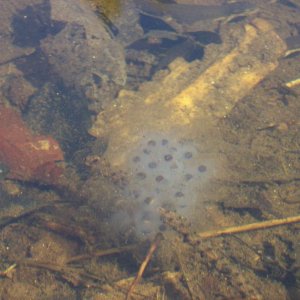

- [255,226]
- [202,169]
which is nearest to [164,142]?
[202,169]

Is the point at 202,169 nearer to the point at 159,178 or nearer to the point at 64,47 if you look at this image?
the point at 159,178

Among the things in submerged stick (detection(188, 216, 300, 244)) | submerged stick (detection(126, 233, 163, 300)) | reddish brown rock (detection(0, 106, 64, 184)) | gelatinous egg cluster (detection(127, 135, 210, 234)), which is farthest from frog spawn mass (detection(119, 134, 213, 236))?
reddish brown rock (detection(0, 106, 64, 184))

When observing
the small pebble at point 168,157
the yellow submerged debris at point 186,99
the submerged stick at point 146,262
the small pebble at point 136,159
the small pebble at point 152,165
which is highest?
the yellow submerged debris at point 186,99

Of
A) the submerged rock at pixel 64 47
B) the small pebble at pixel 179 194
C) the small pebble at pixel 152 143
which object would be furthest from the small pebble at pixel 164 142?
the submerged rock at pixel 64 47

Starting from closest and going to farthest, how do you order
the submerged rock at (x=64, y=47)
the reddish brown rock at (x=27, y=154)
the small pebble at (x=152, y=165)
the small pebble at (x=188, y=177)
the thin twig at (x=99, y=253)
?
the thin twig at (x=99, y=253), the small pebble at (x=188, y=177), the small pebble at (x=152, y=165), the reddish brown rock at (x=27, y=154), the submerged rock at (x=64, y=47)

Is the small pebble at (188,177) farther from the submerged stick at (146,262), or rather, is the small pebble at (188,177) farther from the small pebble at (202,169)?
the submerged stick at (146,262)

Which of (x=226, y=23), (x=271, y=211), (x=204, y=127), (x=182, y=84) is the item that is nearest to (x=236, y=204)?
(x=271, y=211)

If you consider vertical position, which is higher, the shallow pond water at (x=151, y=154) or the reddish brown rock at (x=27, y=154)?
the shallow pond water at (x=151, y=154)

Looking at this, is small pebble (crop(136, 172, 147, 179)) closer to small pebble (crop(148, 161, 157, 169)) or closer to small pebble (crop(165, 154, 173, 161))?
small pebble (crop(148, 161, 157, 169))
